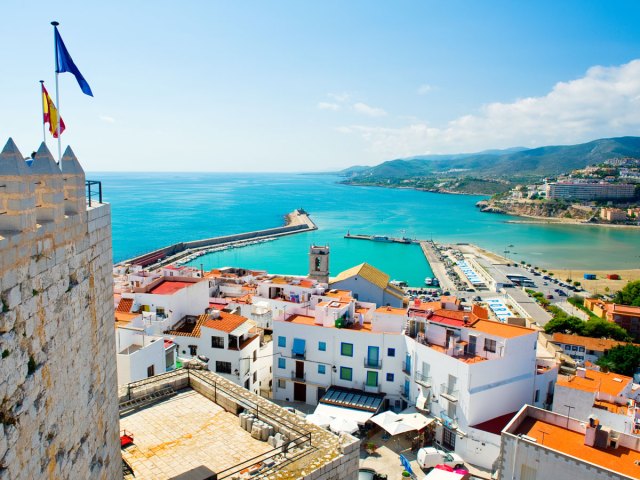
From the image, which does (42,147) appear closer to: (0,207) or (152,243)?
(0,207)

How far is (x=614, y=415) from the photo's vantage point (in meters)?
21.0

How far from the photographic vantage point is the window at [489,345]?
76.0 ft

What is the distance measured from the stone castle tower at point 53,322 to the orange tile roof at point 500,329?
20024mm

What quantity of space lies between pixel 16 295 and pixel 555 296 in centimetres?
7123

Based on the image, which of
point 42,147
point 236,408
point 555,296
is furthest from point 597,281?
point 42,147

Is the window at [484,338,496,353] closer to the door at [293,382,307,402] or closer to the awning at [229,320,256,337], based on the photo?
the door at [293,382,307,402]

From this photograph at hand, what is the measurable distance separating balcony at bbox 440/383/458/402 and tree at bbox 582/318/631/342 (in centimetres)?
2588

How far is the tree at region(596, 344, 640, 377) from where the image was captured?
3403 cm

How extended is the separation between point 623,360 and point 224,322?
2793cm

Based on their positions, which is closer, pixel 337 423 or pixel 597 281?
pixel 337 423

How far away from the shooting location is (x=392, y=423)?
22.6 metres

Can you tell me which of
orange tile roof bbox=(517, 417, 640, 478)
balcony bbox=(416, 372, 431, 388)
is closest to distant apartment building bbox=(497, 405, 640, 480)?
orange tile roof bbox=(517, 417, 640, 478)

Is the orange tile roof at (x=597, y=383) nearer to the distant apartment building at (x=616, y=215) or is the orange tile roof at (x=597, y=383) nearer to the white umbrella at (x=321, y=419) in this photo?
the white umbrella at (x=321, y=419)

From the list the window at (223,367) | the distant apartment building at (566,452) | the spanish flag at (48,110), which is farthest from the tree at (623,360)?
the spanish flag at (48,110)
